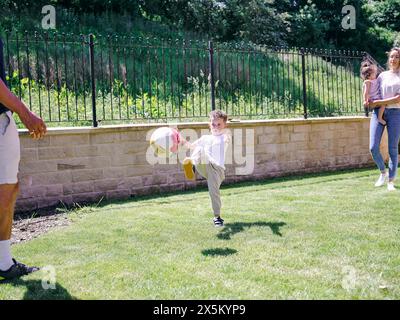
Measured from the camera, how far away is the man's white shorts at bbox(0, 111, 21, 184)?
3.43 metres

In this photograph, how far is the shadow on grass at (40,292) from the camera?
10.1 feet

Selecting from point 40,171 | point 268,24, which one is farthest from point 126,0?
point 40,171

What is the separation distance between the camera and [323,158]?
962 cm

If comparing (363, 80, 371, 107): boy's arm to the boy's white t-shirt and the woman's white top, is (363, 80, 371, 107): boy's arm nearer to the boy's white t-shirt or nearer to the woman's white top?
the woman's white top

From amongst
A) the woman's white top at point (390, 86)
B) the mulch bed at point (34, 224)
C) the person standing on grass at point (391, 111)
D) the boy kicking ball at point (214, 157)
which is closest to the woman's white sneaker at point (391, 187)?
the person standing on grass at point (391, 111)

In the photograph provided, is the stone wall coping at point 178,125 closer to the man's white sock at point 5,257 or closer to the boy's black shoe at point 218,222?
the boy's black shoe at point 218,222

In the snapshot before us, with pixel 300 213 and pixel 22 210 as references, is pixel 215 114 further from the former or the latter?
pixel 22 210

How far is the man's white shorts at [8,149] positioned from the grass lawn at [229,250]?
755 millimetres

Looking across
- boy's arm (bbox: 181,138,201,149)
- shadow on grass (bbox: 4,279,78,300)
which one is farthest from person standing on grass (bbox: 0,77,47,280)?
boy's arm (bbox: 181,138,201,149)

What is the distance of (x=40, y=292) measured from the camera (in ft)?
10.4

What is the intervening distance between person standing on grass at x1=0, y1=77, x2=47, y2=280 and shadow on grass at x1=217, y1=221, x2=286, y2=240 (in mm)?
1848

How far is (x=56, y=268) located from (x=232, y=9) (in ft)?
59.5
